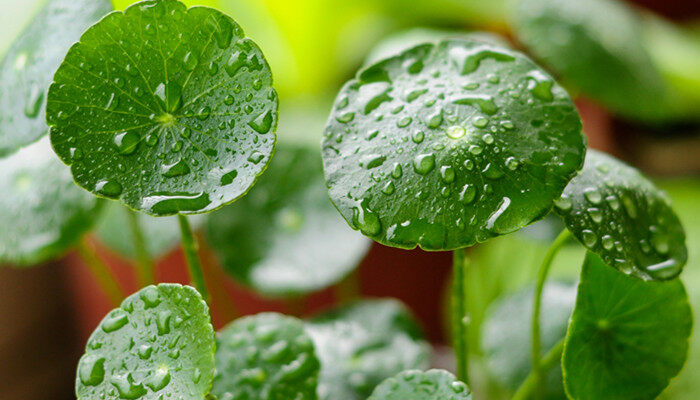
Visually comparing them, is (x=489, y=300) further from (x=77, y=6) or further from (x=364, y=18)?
(x=364, y=18)

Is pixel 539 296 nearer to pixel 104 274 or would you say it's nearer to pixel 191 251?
pixel 191 251

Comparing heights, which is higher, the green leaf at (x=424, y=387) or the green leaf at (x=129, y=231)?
the green leaf at (x=424, y=387)

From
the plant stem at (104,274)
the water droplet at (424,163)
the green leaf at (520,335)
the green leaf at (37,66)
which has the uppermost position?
the green leaf at (37,66)

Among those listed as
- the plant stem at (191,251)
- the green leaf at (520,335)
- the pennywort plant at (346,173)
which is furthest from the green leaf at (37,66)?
the green leaf at (520,335)

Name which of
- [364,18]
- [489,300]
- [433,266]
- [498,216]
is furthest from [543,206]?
[364,18]

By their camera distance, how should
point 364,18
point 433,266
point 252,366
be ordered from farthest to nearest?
point 364,18, point 433,266, point 252,366

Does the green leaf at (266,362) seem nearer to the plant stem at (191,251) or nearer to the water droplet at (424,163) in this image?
the plant stem at (191,251)
